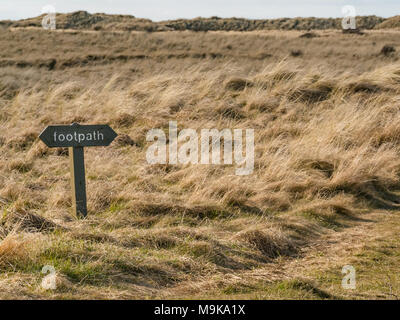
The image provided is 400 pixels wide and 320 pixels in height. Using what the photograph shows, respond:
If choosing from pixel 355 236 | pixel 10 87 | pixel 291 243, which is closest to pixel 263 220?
A: pixel 291 243

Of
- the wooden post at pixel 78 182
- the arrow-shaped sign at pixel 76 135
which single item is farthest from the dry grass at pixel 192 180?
the arrow-shaped sign at pixel 76 135

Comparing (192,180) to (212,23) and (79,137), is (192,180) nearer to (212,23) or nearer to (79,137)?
(79,137)

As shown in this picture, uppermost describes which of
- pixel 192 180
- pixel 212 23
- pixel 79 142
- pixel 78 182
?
pixel 212 23

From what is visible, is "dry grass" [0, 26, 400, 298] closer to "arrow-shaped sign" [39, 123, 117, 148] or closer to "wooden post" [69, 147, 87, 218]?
"wooden post" [69, 147, 87, 218]

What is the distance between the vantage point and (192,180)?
6.36 m

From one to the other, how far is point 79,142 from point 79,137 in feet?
0.17

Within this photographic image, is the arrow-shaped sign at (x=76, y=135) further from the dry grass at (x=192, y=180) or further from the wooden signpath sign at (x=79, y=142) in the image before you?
the dry grass at (x=192, y=180)

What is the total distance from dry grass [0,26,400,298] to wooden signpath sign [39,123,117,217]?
212 millimetres

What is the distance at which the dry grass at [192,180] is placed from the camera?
4.16m

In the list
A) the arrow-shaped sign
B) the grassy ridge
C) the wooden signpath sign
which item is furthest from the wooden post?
the grassy ridge

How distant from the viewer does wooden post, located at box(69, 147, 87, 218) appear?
5.25 metres

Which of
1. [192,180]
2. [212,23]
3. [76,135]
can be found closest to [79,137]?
[76,135]

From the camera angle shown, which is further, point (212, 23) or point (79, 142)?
point (212, 23)

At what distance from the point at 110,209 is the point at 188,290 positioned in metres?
1.98
